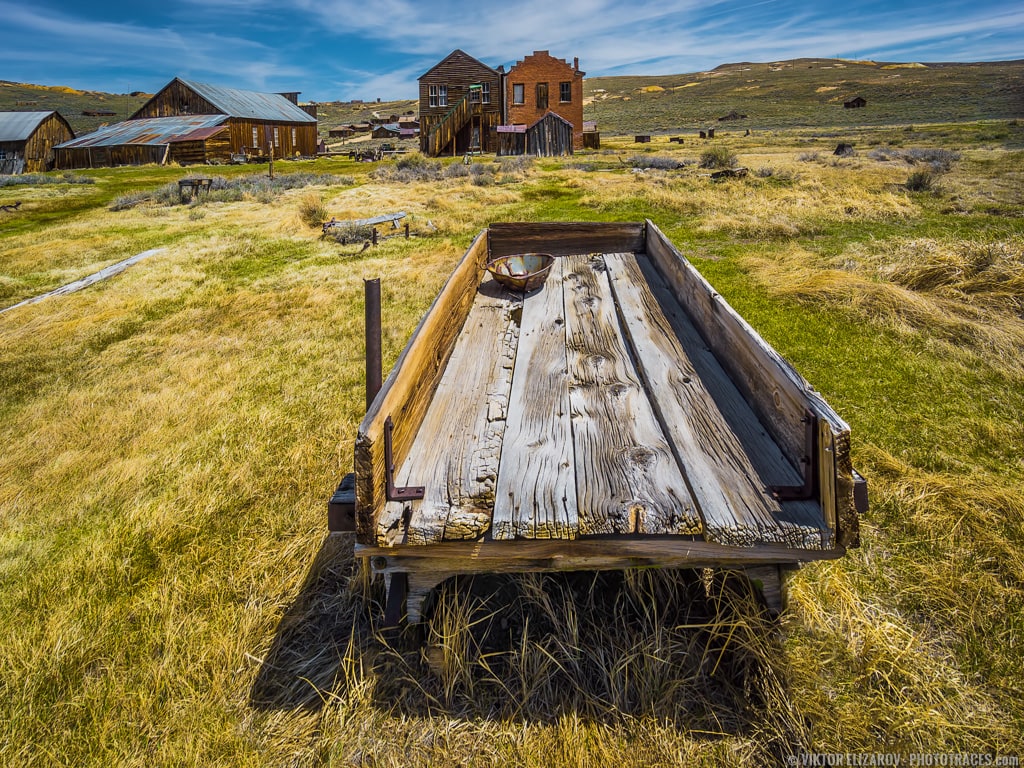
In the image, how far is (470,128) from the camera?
125ft

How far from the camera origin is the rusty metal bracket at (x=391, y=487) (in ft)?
6.30

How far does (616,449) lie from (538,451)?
31 centimetres

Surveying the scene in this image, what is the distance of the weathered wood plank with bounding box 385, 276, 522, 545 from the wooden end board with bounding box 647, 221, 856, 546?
3.49 ft

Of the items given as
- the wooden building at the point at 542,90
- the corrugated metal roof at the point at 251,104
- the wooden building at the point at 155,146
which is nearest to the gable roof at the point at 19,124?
the wooden building at the point at 155,146

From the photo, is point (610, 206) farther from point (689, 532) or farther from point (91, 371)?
point (689, 532)

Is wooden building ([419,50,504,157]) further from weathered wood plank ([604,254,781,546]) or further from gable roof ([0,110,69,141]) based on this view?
weathered wood plank ([604,254,781,546])

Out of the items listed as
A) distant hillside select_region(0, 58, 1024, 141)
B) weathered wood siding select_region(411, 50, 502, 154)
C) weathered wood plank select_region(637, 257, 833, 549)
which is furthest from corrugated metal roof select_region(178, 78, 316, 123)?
weathered wood plank select_region(637, 257, 833, 549)

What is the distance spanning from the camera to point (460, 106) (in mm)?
36938

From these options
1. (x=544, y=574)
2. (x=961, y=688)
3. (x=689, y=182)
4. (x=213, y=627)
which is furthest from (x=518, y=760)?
(x=689, y=182)

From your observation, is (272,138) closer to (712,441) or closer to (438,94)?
(438,94)

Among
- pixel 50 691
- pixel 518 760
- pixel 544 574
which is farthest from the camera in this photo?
pixel 544 574

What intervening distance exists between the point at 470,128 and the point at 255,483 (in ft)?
127

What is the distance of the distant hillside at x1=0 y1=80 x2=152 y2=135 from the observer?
80.1m

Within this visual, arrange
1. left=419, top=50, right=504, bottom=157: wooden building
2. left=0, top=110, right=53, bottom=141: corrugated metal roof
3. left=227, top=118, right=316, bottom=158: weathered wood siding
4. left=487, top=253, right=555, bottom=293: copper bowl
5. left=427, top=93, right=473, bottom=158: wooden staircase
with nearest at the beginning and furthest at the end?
left=487, top=253, right=555, bottom=293: copper bowl, left=427, top=93, right=473, bottom=158: wooden staircase, left=419, top=50, right=504, bottom=157: wooden building, left=0, top=110, right=53, bottom=141: corrugated metal roof, left=227, top=118, right=316, bottom=158: weathered wood siding
